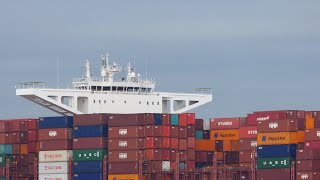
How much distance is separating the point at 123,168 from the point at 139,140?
6.10 ft

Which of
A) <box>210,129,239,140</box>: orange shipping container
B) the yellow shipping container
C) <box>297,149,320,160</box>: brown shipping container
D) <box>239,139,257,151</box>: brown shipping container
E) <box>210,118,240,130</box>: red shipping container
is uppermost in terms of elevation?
<box>210,118,240,130</box>: red shipping container

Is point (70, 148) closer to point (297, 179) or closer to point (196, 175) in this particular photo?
point (196, 175)

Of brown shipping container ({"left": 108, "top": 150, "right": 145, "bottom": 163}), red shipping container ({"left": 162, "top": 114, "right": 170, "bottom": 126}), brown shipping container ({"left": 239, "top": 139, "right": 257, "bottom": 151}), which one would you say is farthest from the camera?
red shipping container ({"left": 162, "top": 114, "right": 170, "bottom": 126})

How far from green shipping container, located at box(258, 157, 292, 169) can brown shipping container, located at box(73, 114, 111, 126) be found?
37.1 ft

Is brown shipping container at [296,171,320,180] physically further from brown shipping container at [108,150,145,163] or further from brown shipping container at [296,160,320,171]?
brown shipping container at [108,150,145,163]

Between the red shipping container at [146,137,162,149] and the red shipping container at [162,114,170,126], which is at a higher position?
the red shipping container at [162,114,170,126]

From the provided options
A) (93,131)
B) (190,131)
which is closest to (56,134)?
(93,131)

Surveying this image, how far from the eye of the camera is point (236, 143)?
94.4m

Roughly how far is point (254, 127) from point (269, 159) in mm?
5157

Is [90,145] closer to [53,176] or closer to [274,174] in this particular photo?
[53,176]

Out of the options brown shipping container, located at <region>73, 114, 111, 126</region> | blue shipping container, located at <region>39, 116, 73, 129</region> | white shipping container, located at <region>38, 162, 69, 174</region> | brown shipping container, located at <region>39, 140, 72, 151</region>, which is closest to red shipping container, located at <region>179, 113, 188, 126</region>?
brown shipping container, located at <region>73, 114, 111, 126</region>

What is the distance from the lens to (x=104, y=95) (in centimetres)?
10031

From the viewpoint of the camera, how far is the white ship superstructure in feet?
328

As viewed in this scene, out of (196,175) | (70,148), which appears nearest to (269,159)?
(196,175)
